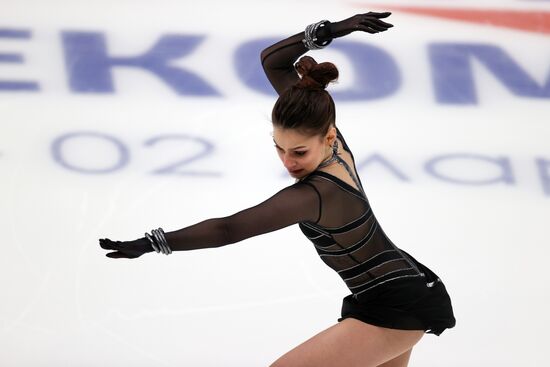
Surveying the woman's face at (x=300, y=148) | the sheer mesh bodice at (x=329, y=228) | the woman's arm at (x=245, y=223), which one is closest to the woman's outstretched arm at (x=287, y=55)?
the sheer mesh bodice at (x=329, y=228)

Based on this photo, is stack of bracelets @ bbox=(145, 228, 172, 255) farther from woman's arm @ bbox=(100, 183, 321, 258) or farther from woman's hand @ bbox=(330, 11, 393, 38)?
woman's hand @ bbox=(330, 11, 393, 38)

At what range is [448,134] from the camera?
5324mm

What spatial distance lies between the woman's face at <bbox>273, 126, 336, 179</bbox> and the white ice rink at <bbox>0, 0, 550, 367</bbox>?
64.5 inches

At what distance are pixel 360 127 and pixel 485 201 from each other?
0.81 meters

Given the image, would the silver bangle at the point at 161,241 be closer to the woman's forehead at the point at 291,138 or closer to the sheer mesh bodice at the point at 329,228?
the sheer mesh bodice at the point at 329,228

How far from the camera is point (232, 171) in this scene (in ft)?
16.6

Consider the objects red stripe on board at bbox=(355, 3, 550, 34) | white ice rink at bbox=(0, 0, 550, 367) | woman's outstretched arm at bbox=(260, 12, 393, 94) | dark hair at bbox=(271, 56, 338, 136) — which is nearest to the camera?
dark hair at bbox=(271, 56, 338, 136)

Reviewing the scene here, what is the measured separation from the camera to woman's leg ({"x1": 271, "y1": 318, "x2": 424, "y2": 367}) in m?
2.91

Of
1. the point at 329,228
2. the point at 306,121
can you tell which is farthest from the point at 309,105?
the point at 329,228

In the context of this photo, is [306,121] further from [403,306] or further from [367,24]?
[403,306]

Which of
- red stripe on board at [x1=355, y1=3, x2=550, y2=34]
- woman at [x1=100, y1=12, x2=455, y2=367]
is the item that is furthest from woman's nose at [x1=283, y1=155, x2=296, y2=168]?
red stripe on board at [x1=355, y1=3, x2=550, y2=34]

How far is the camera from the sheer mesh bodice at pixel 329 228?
2.60 meters

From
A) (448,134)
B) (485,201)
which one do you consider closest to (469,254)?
(485,201)

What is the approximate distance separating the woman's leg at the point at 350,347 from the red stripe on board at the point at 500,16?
3.22m
